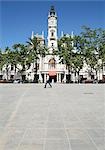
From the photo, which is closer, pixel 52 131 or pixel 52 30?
pixel 52 131

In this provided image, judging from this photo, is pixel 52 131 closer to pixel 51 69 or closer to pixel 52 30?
pixel 51 69

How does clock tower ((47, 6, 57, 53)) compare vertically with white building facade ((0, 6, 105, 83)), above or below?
above

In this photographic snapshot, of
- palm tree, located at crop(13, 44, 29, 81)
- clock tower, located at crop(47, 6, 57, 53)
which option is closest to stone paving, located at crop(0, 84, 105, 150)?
palm tree, located at crop(13, 44, 29, 81)

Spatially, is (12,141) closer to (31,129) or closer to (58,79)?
(31,129)

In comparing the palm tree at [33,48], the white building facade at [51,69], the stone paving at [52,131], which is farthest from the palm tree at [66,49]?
the stone paving at [52,131]

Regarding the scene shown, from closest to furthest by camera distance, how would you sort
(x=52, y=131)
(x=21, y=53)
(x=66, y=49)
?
(x=52, y=131)
(x=66, y=49)
(x=21, y=53)

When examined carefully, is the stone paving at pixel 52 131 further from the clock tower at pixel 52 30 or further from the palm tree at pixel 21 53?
the clock tower at pixel 52 30

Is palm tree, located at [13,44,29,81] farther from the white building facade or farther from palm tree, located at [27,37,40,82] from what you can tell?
the white building facade

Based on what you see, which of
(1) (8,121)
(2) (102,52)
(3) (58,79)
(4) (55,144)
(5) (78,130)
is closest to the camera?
(4) (55,144)

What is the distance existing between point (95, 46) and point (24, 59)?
1562 cm

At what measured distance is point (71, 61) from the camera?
Result: 210ft

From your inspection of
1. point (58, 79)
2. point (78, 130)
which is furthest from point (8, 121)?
point (58, 79)

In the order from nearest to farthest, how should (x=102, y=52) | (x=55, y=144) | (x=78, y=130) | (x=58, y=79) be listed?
(x=55, y=144) → (x=78, y=130) → (x=102, y=52) → (x=58, y=79)

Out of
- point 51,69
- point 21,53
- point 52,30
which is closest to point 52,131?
point 21,53
